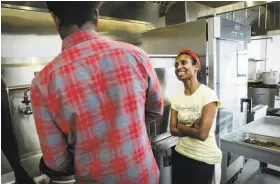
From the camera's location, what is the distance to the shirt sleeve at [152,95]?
2.94 ft

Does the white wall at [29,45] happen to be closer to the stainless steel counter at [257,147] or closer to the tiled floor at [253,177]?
the stainless steel counter at [257,147]

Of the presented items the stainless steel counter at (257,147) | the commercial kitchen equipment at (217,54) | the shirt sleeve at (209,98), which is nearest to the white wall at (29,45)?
the commercial kitchen equipment at (217,54)

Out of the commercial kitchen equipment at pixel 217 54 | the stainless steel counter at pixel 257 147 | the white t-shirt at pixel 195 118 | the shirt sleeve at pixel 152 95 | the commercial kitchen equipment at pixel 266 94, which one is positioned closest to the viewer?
the shirt sleeve at pixel 152 95

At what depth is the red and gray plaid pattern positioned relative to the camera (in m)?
0.75

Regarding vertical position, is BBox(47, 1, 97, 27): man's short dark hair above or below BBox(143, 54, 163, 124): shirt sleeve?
above

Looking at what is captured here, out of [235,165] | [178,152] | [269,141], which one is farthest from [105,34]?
[235,165]

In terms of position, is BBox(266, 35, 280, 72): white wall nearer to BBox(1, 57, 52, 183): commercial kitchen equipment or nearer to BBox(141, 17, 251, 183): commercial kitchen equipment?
BBox(141, 17, 251, 183): commercial kitchen equipment

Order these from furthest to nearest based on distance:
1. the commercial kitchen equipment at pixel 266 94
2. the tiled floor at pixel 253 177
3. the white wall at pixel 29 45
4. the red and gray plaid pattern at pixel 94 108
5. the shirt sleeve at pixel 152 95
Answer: the commercial kitchen equipment at pixel 266 94, the tiled floor at pixel 253 177, the white wall at pixel 29 45, the shirt sleeve at pixel 152 95, the red and gray plaid pattern at pixel 94 108

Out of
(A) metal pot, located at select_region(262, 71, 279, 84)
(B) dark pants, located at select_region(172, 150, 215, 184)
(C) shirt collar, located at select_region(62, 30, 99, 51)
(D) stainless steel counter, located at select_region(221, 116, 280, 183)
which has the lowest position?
(B) dark pants, located at select_region(172, 150, 215, 184)

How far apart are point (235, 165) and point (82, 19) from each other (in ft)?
8.27

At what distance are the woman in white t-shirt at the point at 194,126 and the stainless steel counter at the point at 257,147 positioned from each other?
11 centimetres

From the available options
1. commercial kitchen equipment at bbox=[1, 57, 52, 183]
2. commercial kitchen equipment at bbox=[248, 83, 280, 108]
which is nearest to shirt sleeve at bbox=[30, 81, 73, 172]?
commercial kitchen equipment at bbox=[1, 57, 52, 183]

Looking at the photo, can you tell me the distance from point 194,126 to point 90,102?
98 cm

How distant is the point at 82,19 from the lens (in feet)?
2.64
